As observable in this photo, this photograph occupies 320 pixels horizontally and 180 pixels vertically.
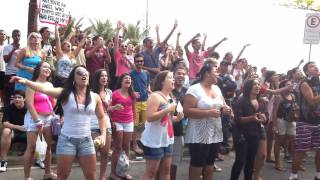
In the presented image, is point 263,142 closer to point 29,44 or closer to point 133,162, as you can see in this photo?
point 133,162

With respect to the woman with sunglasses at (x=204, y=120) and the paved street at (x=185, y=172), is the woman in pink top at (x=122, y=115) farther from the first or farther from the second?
the woman with sunglasses at (x=204, y=120)

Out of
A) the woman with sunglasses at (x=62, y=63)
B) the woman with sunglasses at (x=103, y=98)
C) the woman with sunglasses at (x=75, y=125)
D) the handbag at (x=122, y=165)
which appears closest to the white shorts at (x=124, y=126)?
the woman with sunglasses at (x=103, y=98)

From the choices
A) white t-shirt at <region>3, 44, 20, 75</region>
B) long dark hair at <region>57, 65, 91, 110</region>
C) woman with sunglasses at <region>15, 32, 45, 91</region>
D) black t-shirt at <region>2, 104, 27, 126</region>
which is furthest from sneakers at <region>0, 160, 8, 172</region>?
long dark hair at <region>57, 65, 91, 110</region>

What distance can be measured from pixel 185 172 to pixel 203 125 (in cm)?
258

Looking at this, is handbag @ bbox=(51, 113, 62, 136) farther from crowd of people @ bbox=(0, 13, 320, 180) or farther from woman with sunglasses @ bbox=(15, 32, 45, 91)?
woman with sunglasses @ bbox=(15, 32, 45, 91)

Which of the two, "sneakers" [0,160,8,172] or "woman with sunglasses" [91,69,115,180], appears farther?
"sneakers" [0,160,8,172]

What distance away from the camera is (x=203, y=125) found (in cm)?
589

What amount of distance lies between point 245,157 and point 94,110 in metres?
2.68

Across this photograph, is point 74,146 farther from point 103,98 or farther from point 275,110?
point 275,110

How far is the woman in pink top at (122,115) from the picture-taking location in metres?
6.92

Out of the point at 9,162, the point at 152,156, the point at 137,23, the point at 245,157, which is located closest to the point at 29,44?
the point at 9,162

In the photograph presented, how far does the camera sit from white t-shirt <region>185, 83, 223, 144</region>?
582cm

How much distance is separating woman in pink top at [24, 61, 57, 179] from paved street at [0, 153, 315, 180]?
2.50ft

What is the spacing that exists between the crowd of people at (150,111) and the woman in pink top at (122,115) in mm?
16
